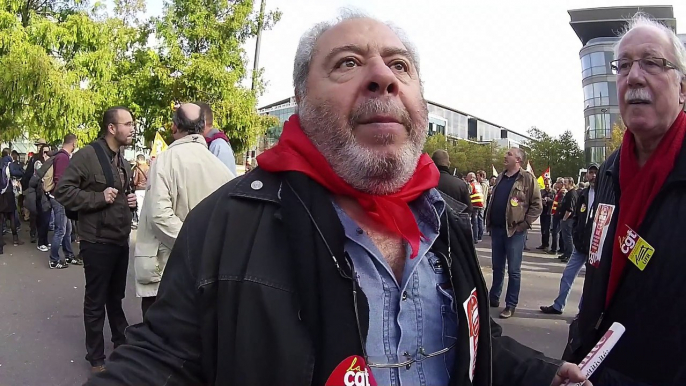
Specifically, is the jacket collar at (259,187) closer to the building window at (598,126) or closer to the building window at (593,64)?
the building window at (593,64)

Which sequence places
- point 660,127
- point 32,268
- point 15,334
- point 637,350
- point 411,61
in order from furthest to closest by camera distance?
point 32,268 < point 15,334 < point 660,127 < point 637,350 < point 411,61

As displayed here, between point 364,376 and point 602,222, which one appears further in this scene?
point 602,222

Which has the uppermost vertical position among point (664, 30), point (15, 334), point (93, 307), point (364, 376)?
point (664, 30)

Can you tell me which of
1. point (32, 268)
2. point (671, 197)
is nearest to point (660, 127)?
point (671, 197)

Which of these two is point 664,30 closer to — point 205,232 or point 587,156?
point 205,232

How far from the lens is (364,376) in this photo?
1.27 meters

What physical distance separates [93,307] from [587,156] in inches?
2163

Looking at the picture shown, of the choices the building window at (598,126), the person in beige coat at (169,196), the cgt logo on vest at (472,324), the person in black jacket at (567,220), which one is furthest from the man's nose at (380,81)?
the building window at (598,126)

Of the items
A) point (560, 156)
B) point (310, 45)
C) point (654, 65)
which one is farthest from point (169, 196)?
point (560, 156)

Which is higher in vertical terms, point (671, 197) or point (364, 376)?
point (671, 197)

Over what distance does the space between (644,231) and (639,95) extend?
2.01 ft

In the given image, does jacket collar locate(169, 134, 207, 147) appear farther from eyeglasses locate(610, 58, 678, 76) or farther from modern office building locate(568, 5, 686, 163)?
modern office building locate(568, 5, 686, 163)

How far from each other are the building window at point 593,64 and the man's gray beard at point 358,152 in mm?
54514

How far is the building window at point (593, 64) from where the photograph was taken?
162 feet
